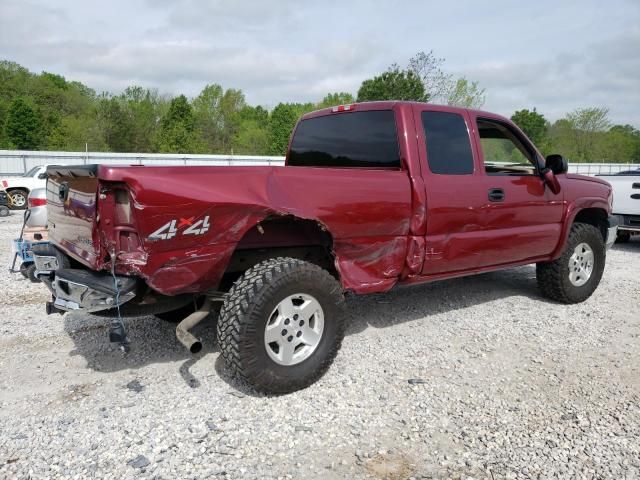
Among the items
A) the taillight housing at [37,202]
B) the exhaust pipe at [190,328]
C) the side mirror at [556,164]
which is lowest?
the exhaust pipe at [190,328]

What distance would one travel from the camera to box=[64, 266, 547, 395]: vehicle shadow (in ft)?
13.0

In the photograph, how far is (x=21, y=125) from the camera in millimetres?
39281

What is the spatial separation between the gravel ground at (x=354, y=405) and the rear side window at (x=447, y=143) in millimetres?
1483

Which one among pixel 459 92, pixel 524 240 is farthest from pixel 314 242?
pixel 459 92

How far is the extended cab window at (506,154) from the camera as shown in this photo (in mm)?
4910

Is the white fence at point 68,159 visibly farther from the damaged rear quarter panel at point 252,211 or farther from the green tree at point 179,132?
the green tree at point 179,132

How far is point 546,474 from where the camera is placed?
259cm

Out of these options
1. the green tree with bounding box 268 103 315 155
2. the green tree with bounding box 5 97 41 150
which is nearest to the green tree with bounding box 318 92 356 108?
the green tree with bounding box 268 103 315 155

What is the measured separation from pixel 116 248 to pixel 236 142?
50.1 metres

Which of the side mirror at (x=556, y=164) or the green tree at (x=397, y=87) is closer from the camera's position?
the side mirror at (x=556, y=164)

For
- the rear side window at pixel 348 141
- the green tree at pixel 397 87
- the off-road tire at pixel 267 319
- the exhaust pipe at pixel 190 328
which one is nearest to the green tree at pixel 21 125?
the green tree at pixel 397 87

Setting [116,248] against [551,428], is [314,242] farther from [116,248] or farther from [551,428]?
[551,428]

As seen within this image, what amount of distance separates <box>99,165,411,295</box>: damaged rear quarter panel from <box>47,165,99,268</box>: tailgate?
0.89ft

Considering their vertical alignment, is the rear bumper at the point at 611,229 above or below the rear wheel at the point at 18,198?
above
